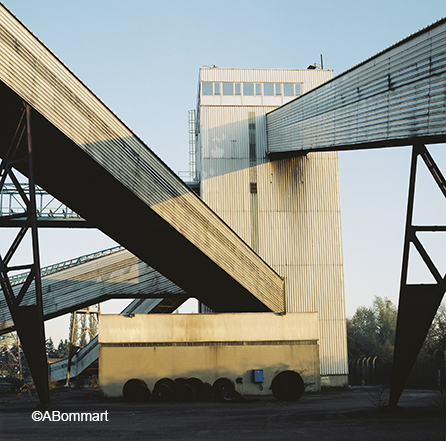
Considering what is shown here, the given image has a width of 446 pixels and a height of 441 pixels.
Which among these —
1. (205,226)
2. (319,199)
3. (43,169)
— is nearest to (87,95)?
(43,169)

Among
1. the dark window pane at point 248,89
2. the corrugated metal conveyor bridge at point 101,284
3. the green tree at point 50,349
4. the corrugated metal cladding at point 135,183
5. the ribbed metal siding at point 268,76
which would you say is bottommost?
the green tree at point 50,349

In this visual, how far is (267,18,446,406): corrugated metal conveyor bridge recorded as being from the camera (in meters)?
15.3

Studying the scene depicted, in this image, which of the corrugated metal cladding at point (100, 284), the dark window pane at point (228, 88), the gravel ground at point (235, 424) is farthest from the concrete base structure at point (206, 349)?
the dark window pane at point (228, 88)

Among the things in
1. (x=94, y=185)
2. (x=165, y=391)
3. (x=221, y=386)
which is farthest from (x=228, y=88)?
(x=165, y=391)

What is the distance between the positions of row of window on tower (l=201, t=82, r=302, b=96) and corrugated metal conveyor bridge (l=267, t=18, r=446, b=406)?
10960 millimetres

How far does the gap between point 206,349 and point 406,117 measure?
13597 millimetres

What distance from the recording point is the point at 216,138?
32.7 m

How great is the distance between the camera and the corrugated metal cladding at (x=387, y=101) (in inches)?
622

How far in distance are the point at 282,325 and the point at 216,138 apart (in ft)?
44.6

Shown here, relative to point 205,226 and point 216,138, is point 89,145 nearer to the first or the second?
point 205,226

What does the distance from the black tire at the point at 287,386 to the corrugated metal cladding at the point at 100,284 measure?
10706 millimetres

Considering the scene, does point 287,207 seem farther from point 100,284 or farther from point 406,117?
point 406,117

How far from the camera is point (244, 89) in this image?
34094 millimetres

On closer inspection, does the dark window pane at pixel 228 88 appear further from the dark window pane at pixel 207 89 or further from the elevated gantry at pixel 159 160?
the elevated gantry at pixel 159 160
